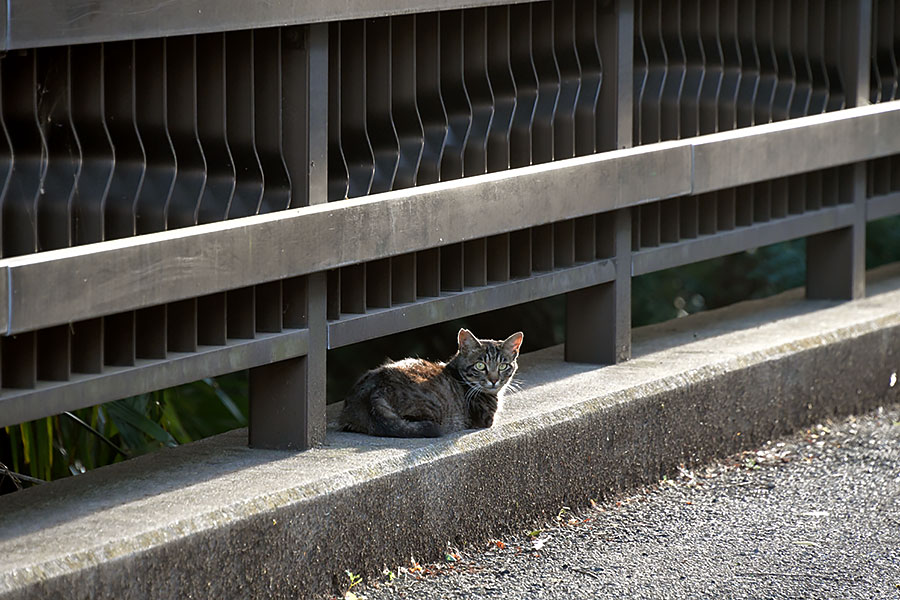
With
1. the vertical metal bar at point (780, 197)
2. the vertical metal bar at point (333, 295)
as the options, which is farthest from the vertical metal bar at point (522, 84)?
the vertical metal bar at point (780, 197)

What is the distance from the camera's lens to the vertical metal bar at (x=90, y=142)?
4.44m

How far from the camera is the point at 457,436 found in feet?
17.9

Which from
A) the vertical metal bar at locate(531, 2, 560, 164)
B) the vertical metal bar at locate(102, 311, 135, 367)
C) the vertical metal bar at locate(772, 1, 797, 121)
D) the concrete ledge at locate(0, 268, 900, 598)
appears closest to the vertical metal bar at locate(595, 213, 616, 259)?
the vertical metal bar at locate(531, 2, 560, 164)

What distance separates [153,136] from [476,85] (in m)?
1.63

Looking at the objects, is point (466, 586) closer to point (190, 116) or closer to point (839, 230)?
point (190, 116)

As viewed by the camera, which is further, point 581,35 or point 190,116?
point 581,35

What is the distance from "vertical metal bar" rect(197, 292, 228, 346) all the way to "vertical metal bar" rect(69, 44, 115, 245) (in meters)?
0.50

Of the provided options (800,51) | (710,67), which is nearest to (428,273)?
(710,67)

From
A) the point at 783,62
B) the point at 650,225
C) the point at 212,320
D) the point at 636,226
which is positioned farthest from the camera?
the point at 783,62

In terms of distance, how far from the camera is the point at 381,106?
5.47 metres

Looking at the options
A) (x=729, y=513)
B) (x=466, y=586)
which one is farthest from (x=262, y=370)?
(x=729, y=513)

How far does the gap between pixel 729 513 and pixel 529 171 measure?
5.24ft

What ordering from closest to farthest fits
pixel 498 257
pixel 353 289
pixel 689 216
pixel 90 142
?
pixel 90 142 < pixel 353 289 < pixel 498 257 < pixel 689 216

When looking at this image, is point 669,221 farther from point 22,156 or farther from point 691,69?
point 22,156
